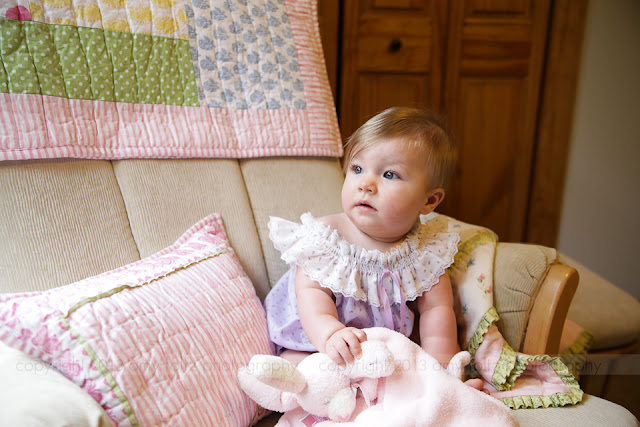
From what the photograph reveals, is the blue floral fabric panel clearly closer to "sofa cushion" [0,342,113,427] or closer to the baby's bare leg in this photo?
the baby's bare leg

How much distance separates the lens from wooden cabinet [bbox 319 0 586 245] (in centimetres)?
180

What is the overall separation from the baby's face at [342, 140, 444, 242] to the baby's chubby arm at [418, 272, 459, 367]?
0.15 metres

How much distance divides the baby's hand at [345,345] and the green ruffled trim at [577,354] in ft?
1.63

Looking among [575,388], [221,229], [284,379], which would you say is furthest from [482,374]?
[221,229]

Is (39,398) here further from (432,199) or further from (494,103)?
(494,103)

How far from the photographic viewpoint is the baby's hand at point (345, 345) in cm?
81

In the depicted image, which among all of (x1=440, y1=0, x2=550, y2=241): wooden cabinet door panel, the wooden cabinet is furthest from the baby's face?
(x1=440, y1=0, x2=550, y2=241): wooden cabinet door panel

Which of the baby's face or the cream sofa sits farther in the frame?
the baby's face

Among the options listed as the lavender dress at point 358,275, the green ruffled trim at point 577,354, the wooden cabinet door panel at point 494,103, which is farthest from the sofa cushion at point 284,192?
the wooden cabinet door panel at point 494,103

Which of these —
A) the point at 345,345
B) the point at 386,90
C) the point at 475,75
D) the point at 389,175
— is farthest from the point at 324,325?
the point at 475,75

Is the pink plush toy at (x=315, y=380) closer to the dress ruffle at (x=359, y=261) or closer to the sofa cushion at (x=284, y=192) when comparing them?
the dress ruffle at (x=359, y=261)

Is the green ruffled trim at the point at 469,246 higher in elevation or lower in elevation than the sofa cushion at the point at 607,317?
higher

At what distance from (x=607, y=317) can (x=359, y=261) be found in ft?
2.85

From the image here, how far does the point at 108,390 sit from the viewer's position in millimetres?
648
